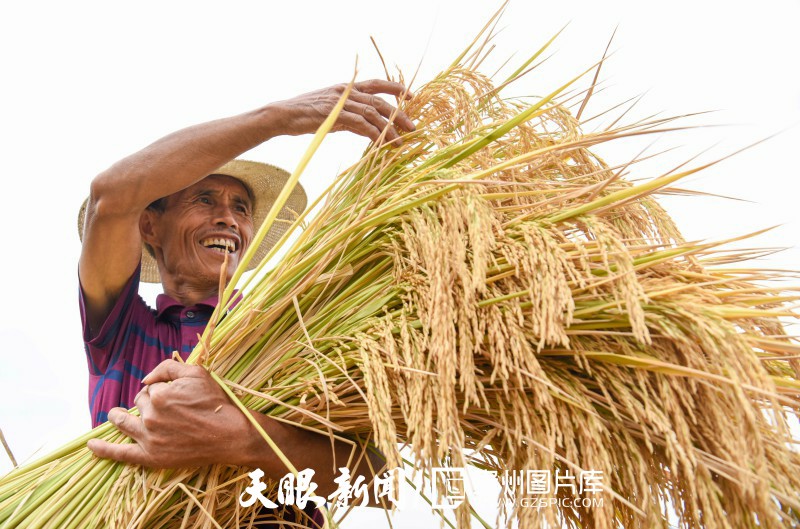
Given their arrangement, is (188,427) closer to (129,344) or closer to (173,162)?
(173,162)

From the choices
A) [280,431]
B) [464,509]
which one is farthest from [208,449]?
[464,509]

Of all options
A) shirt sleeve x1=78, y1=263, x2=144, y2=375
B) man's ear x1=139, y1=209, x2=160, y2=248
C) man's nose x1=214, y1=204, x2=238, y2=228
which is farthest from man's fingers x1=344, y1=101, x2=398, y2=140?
man's ear x1=139, y1=209, x2=160, y2=248

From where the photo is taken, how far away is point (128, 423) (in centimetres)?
124

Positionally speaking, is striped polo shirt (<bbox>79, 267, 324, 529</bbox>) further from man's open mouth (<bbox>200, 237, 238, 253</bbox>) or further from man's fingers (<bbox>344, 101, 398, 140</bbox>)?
man's fingers (<bbox>344, 101, 398, 140</bbox>)

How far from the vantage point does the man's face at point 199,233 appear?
7.40 ft

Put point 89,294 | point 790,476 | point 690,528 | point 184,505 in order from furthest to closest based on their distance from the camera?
point 89,294 → point 184,505 → point 690,528 → point 790,476

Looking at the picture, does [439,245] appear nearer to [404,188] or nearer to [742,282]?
[404,188]

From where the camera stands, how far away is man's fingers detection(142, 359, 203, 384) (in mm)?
1192

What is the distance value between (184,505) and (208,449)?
15 centimetres

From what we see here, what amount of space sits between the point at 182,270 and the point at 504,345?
5.30 ft

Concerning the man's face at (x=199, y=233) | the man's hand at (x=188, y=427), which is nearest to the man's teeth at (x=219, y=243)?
the man's face at (x=199, y=233)

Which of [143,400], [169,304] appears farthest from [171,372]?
[169,304]

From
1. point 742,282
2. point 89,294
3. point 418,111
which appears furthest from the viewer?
point 89,294

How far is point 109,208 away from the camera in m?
1.70
